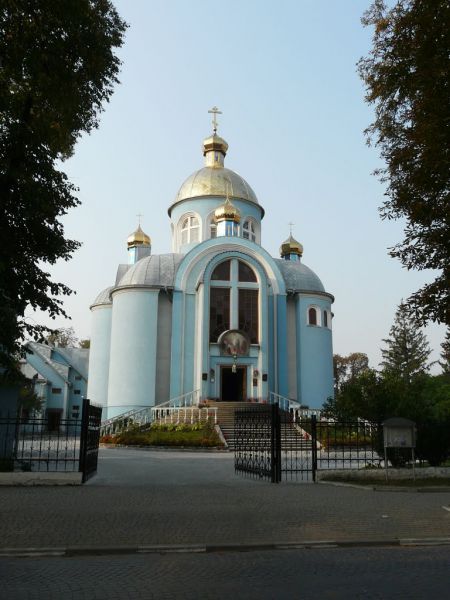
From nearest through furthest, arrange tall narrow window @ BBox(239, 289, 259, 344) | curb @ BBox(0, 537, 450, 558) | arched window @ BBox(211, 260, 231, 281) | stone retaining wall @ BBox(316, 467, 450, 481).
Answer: curb @ BBox(0, 537, 450, 558) → stone retaining wall @ BBox(316, 467, 450, 481) → tall narrow window @ BBox(239, 289, 259, 344) → arched window @ BBox(211, 260, 231, 281)

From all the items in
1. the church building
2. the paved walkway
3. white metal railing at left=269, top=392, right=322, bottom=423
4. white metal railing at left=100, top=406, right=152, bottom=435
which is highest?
the church building

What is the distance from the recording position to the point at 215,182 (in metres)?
42.3

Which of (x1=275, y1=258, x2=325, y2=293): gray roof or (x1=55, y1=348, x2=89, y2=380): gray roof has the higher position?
(x1=275, y1=258, x2=325, y2=293): gray roof

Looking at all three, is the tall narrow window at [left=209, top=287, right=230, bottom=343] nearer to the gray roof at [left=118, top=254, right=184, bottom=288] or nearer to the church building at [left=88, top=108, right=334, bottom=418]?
the church building at [left=88, top=108, right=334, bottom=418]

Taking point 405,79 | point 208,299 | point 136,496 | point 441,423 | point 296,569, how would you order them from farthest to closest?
1. point 208,299
2. point 441,423
3. point 405,79
4. point 136,496
5. point 296,569

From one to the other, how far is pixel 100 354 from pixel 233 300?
1066 centimetres

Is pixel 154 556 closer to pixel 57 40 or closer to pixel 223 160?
pixel 57 40

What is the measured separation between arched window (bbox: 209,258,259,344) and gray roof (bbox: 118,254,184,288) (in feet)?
10.6

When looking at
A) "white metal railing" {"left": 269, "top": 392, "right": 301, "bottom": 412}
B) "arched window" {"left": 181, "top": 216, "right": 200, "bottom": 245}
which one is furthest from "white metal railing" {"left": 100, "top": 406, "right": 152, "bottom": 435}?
"arched window" {"left": 181, "top": 216, "right": 200, "bottom": 245}

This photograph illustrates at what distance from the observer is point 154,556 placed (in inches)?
270

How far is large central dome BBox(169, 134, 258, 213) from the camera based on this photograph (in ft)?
138

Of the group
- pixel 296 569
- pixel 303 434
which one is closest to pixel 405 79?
pixel 296 569

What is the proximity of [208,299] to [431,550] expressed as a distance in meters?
26.6

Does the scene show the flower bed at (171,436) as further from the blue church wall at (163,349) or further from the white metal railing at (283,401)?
the white metal railing at (283,401)
